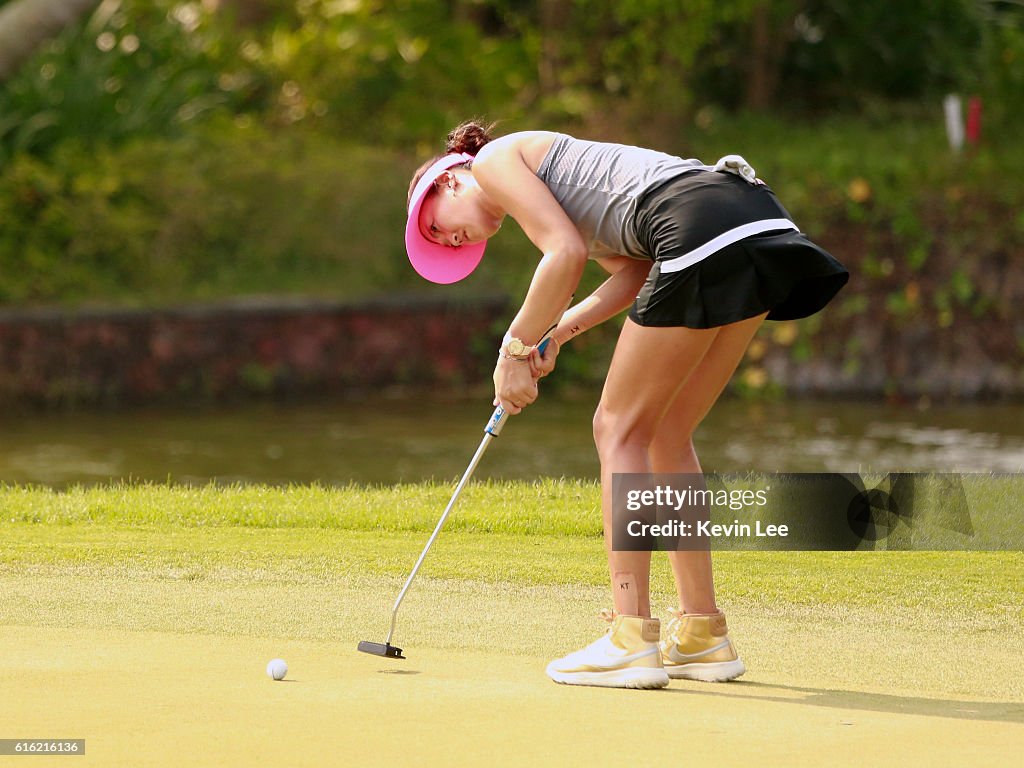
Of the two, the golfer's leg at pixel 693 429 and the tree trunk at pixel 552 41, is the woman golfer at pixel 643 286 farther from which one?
the tree trunk at pixel 552 41

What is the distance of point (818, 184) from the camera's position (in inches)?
568

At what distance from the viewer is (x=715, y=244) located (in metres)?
3.81

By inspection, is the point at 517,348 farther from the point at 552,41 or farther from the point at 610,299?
the point at 552,41

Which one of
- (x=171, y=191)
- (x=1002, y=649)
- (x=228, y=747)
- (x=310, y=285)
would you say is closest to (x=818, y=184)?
(x=310, y=285)

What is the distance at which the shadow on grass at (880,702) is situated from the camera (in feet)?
11.8

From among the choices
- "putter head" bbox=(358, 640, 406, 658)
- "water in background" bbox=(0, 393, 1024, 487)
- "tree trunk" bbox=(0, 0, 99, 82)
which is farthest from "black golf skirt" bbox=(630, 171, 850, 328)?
"water in background" bbox=(0, 393, 1024, 487)

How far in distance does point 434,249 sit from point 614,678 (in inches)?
46.9

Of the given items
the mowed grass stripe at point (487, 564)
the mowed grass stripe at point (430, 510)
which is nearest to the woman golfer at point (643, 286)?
the mowed grass stripe at point (487, 564)

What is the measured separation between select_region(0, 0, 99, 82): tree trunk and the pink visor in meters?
5.02

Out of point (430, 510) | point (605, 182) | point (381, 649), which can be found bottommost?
point (381, 649)

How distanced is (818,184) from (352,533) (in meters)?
9.17

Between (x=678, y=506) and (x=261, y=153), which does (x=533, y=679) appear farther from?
(x=261, y=153)

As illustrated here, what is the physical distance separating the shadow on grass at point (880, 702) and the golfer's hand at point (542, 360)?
811mm

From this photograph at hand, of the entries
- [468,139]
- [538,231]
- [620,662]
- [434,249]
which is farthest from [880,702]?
[468,139]
